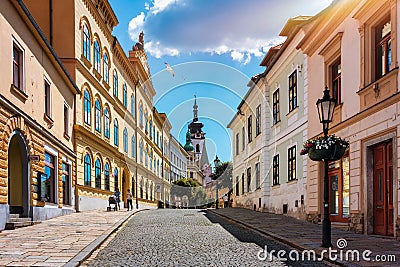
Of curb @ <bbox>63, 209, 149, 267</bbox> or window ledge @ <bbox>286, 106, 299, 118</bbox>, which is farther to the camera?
window ledge @ <bbox>286, 106, 299, 118</bbox>

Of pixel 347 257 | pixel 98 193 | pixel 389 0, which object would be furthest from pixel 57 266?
pixel 98 193

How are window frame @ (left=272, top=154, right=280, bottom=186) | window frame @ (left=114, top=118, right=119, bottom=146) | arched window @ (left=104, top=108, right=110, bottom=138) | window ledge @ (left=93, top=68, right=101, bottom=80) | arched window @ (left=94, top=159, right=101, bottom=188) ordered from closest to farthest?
window frame @ (left=272, top=154, right=280, bottom=186) → window ledge @ (left=93, top=68, right=101, bottom=80) → arched window @ (left=94, top=159, right=101, bottom=188) → arched window @ (left=104, top=108, right=110, bottom=138) → window frame @ (left=114, top=118, right=119, bottom=146)

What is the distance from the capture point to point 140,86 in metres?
45.3

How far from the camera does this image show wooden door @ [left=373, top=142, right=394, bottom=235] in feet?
38.0

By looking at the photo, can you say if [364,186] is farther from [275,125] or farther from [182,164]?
[182,164]

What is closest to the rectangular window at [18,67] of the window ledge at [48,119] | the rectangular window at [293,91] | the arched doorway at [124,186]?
the window ledge at [48,119]

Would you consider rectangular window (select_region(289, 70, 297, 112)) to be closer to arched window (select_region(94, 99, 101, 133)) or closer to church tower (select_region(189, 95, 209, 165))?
arched window (select_region(94, 99, 101, 133))

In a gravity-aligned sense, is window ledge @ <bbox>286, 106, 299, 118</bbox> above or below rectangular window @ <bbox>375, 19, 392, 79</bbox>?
below

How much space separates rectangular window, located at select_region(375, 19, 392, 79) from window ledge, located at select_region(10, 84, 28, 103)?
33.4 ft

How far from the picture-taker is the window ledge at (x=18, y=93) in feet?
45.5

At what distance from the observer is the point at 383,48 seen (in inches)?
477
